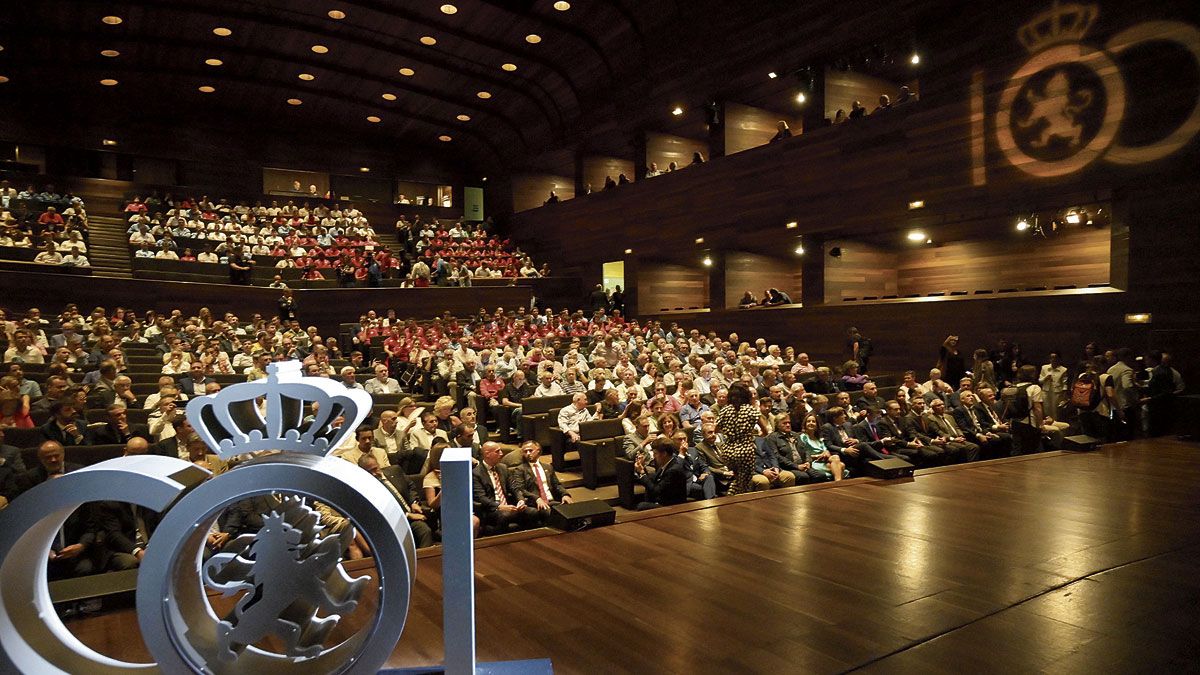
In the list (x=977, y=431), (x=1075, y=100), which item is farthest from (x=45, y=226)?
(x=1075, y=100)

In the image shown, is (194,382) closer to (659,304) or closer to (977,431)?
(977,431)

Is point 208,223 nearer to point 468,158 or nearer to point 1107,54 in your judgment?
point 468,158

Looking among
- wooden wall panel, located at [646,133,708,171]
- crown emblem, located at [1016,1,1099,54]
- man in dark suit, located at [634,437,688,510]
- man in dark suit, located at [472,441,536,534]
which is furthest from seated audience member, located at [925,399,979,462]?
wooden wall panel, located at [646,133,708,171]

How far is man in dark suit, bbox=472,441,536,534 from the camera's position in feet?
14.5

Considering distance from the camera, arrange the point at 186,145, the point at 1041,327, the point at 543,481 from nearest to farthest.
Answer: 1. the point at 543,481
2. the point at 1041,327
3. the point at 186,145

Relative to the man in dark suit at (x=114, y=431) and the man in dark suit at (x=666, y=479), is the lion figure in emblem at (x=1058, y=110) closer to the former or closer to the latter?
the man in dark suit at (x=666, y=479)

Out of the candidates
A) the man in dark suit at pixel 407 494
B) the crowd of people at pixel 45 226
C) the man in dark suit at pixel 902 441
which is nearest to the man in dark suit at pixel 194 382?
the man in dark suit at pixel 407 494

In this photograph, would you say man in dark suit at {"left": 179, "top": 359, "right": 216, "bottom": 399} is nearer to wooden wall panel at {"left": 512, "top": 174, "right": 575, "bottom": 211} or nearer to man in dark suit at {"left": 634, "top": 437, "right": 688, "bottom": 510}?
man in dark suit at {"left": 634, "top": 437, "right": 688, "bottom": 510}

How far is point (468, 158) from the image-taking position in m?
22.6

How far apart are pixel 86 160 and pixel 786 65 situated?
17.8 metres

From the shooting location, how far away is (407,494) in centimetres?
453

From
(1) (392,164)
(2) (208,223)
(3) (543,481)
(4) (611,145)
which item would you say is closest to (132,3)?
(2) (208,223)

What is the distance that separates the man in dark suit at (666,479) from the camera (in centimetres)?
489

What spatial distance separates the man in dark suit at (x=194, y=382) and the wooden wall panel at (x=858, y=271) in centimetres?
996
